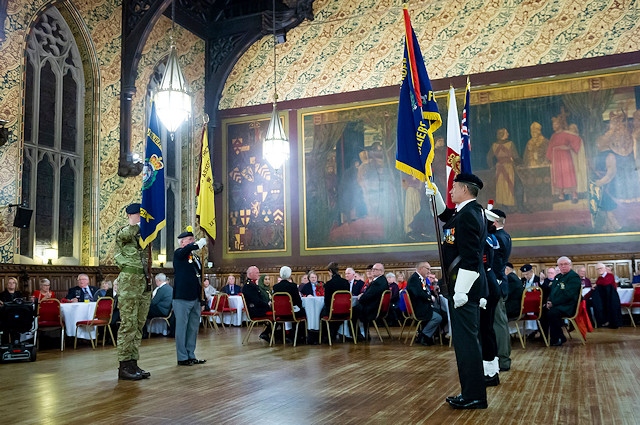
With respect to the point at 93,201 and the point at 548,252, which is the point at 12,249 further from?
the point at 548,252

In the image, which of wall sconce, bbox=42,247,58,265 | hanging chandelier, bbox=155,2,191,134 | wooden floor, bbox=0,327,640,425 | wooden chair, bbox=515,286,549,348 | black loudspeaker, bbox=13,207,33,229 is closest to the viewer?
wooden floor, bbox=0,327,640,425

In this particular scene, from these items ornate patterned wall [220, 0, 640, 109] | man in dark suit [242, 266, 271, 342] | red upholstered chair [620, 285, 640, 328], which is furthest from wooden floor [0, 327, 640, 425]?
ornate patterned wall [220, 0, 640, 109]

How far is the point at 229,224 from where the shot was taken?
15.9 metres

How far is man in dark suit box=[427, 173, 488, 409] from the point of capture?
13.6 ft

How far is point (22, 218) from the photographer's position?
424 inches

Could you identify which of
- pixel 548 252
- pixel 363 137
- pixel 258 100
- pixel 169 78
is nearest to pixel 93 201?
pixel 169 78

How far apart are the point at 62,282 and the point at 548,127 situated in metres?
10.7

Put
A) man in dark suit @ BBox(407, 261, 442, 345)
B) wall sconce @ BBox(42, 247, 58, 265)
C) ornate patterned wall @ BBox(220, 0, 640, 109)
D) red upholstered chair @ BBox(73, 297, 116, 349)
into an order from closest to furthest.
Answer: man in dark suit @ BBox(407, 261, 442, 345) → red upholstered chair @ BBox(73, 297, 116, 349) → wall sconce @ BBox(42, 247, 58, 265) → ornate patterned wall @ BBox(220, 0, 640, 109)

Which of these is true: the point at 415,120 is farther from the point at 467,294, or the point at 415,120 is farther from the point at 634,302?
the point at 634,302

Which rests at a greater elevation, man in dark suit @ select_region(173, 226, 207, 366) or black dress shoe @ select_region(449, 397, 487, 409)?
man in dark suit @ select_region(173, 226, 207, 366)

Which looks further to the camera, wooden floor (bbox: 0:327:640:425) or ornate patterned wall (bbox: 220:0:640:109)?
ornate patterned wall (bbox: 220:0:640:109)

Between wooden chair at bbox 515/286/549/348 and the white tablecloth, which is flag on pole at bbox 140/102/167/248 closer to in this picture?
the white tablecloth

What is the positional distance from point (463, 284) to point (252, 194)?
11963 millimetres

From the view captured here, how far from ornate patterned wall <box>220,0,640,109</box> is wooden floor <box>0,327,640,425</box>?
7630 mm
